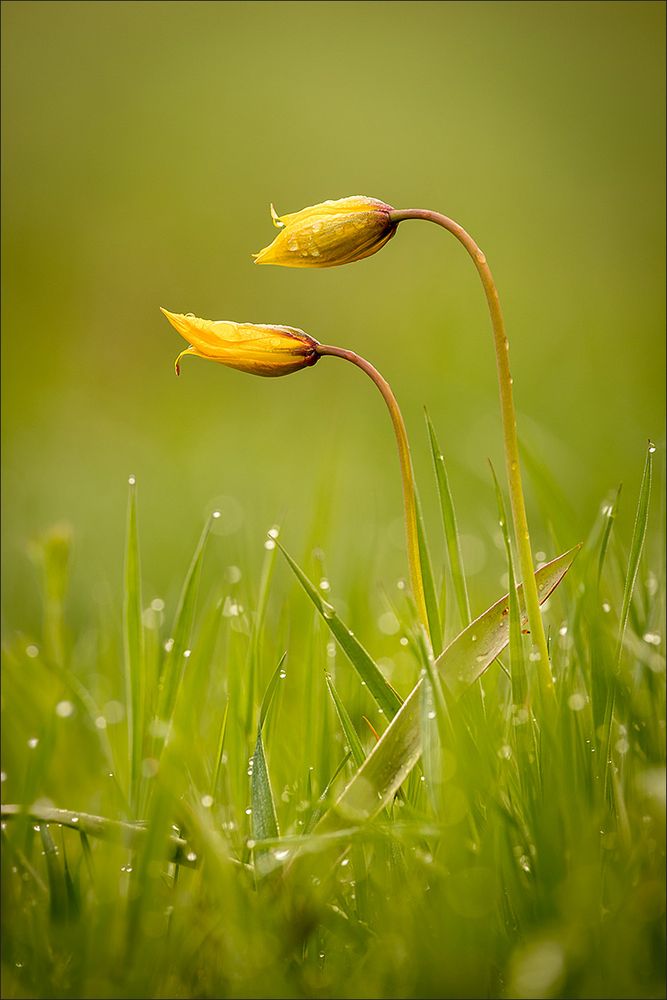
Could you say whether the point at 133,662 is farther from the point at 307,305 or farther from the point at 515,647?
the point at 307,305

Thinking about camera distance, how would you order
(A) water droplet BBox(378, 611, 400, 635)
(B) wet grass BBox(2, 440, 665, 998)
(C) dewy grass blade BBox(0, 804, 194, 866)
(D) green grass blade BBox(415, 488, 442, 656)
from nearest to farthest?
(B) wet grass BBox(2, 440, 665, 998)
(C) dewy grass blade BBox(0, 804, 194, 866)
(D) green grass blade BBox(415, 488, 442, 656)
(A) water droplet BBox(378, 611, 400, 635)

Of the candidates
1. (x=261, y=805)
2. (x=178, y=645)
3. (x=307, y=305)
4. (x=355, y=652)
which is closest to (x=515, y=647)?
(x=355, y=652)

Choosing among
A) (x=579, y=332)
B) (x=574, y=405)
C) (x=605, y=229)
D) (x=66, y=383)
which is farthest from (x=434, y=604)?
(x=605, y=229)

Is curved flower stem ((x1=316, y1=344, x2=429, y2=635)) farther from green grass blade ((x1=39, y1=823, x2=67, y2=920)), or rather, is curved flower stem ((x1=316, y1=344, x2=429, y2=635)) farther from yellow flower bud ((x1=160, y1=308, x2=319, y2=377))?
green grass blade ((x1=39, y1=823, x2=67, y2=920))

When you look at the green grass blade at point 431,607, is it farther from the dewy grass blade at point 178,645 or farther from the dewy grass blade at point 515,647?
the dewy grass blade at point 178,645

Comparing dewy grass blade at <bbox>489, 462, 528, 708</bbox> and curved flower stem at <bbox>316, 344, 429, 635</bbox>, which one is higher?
curved flower stem at <bbox>316, 344, 429, 635</bbox>

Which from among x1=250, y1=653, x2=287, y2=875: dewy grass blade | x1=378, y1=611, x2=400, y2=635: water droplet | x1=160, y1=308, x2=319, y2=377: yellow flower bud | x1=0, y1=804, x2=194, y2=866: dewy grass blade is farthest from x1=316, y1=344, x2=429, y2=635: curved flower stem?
x1=378, y1=611, x2=400, y2=635: water droplet

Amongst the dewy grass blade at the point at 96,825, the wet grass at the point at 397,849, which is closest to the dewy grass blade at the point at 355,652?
the wet grass at the point at 397,849
